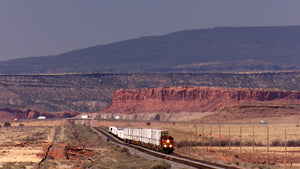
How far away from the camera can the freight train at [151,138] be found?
192 ft

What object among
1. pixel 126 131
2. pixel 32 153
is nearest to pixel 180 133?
pixel 126 131

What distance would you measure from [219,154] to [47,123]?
3755 inches

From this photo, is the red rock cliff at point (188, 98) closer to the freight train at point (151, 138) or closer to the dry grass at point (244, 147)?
the dry grass at point (244, 147)

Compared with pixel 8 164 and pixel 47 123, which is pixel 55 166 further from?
pixel 47 123

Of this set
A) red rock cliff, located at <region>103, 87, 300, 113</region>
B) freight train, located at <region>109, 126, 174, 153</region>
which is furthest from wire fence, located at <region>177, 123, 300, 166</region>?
red rock cliff, located at <region>103, 87, 300, 113</region>

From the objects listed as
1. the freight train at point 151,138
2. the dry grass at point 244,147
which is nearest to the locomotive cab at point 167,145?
the freight train at point 151,138

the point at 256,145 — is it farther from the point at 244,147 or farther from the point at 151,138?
the point at 151,138

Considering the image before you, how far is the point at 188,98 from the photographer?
17800 cm

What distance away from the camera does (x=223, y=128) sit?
351ft

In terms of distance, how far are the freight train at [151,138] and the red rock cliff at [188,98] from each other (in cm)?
7747

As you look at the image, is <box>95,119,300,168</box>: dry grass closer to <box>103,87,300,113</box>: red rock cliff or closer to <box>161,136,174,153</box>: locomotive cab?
<box>161,136,174,153</box>: locomotive cab

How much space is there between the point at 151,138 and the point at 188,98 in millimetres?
113288

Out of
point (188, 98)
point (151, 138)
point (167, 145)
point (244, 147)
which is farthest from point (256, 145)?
point (188, 98)

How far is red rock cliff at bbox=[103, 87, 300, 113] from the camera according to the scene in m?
159
